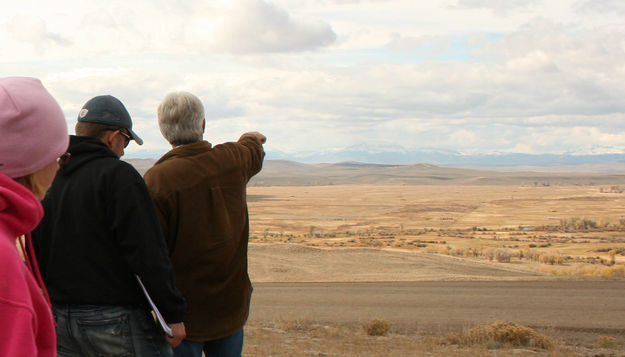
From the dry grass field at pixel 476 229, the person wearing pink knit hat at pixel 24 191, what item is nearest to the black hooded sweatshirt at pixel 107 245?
the person wearing pink knit hat at pixel 24 191

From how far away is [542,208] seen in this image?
248 ft

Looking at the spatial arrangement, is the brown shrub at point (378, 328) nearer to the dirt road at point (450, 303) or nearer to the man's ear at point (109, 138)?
the dirt road at point (450, 303)

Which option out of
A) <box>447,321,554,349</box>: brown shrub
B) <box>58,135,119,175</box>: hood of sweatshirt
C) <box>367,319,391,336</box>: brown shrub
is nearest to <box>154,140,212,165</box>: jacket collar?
<box>58,135,119,175</box>: hood of sweatshirt

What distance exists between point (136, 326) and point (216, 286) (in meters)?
0.62

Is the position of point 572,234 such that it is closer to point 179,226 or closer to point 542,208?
point 542,208

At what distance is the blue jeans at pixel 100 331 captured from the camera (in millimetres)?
2785

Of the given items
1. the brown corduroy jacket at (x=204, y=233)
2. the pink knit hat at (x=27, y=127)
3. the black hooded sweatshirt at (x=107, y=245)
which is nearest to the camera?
the pink knit hat at (x=27, y=127)

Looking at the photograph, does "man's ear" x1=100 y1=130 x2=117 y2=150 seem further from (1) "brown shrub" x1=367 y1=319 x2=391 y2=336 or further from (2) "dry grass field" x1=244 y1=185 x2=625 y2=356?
(1) "brown shrub" x1=367 y1=319 x2=391 y2=336

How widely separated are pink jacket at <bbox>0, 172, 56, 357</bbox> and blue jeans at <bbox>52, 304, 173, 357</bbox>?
115 centimetres

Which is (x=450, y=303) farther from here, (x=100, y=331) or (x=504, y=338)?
(x=100, y=331)

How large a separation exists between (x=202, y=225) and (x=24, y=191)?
1.72m

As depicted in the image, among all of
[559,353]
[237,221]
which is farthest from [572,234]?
[237,221]

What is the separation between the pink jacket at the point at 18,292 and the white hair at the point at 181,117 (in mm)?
1942

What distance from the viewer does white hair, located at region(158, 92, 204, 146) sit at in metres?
3.51
